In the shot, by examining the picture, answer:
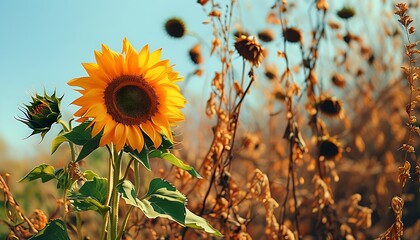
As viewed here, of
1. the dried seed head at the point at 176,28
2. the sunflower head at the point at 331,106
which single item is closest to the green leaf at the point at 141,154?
the dried seed head at the point at 176,28

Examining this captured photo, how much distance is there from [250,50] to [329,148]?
2.49 ft

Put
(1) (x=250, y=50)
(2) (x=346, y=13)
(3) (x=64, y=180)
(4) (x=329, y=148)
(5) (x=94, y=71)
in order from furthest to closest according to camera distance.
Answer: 1. (2) (x=346, y=13)
2. (4) (x=329, y=148)
3. (1) (x=250, y=50)
4. (3) (x=64, y=180)
5. (5) (x=94, y=71)

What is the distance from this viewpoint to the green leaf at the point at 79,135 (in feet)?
4.71

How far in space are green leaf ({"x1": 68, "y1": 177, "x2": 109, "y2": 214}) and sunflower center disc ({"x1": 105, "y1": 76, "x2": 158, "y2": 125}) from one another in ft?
0.56

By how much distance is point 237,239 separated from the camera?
207 cm

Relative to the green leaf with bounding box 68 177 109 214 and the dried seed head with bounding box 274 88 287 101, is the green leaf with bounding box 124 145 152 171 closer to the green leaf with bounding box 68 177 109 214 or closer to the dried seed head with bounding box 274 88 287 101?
the green leaf with bounding box 68 177 109 214

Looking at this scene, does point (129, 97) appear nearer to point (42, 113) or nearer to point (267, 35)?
point (42, 113)

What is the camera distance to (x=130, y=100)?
1.46 metres

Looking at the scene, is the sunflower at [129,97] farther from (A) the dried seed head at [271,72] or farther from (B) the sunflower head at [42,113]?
(A) the dried seed head at [271,72]

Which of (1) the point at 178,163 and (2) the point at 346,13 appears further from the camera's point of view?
(2) the point at 346,13

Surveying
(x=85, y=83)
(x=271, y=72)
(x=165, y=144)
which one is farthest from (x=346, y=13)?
(x=85, y=83)

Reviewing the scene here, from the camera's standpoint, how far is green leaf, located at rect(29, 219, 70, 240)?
149 centimetres

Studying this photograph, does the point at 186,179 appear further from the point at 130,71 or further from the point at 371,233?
the point at 371,233

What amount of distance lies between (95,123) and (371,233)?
243 centimetres
